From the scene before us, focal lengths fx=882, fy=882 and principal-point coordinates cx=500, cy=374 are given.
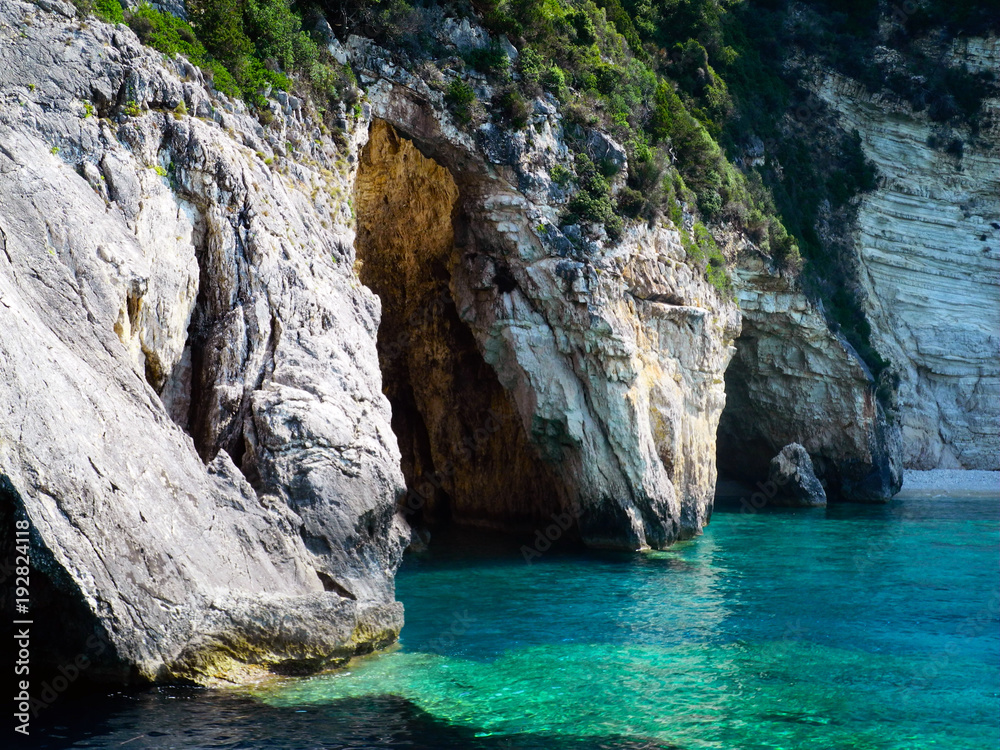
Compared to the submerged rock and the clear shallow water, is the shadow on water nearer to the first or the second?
the clear shallow water

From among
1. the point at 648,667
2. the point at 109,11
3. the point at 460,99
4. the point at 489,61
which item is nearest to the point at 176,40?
the point at 109,11

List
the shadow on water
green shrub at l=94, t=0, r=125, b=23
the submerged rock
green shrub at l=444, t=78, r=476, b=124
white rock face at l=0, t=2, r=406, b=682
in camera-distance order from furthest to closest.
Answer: the submerged rock < green shrub at l=444, t=78, r=476, b=124 < green shrub at l=94, t=0, r=125, b=23 < white rock face at l=0, t=2, r=406, b=682 < the shadow on water

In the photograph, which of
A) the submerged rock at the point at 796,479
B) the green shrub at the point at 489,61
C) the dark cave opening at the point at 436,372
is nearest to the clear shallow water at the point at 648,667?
the dark cave opening at the point at 436,372

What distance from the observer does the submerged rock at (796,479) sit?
36656 mm

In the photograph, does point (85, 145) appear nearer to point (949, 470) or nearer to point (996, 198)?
point (949, 470)

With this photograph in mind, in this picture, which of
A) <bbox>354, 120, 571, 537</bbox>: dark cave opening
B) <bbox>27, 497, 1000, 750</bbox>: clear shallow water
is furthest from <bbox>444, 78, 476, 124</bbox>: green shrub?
<bbox>27, 497, 1000, 750</bbox>: clear shallow water

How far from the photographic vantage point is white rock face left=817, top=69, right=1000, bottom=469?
42.0m

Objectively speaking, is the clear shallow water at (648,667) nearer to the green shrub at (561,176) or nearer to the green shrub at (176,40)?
the green shrub at (561,176)

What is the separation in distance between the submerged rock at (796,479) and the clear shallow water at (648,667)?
443 inches

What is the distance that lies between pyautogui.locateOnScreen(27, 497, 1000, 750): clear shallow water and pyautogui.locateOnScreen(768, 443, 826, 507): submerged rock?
11242mm

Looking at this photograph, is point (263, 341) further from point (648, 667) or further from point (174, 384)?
point (648, 667)

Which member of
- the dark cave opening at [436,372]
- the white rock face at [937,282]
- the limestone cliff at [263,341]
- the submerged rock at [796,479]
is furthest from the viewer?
the white rock face at [937,282]

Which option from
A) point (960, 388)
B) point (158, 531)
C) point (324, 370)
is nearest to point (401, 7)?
point (324, 370)

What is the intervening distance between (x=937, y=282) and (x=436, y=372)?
26413 millimetres
